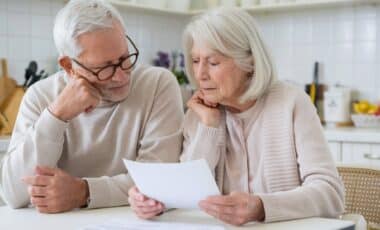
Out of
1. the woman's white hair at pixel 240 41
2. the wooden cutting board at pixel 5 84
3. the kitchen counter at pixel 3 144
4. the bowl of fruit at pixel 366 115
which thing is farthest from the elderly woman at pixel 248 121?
the bowl of fruit at pixel 366 115

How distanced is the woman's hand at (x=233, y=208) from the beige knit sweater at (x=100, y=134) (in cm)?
36

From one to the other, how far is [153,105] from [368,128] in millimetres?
1781

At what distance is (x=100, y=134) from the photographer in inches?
73.2

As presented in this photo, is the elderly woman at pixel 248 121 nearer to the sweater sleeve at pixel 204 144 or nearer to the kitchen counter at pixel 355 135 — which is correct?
the sweater sleeve at pixel 204 144

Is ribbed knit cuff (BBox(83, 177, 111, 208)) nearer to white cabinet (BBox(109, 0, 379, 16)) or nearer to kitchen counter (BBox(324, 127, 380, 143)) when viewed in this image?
kitchen counter (BBox(324, 127, 380, 143))

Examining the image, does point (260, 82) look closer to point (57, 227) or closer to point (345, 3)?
point (57, 227)

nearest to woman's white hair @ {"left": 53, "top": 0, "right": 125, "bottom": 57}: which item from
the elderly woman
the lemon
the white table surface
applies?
the elderly woman

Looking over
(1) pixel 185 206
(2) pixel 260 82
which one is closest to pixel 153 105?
(2) pixel 260 82

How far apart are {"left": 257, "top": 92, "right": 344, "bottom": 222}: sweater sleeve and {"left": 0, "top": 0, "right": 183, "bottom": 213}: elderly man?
1.17 ft

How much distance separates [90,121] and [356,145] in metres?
1.64

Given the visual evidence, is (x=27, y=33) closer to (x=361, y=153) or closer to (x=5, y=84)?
(x=5, y=84)

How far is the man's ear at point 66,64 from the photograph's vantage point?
1862 mm

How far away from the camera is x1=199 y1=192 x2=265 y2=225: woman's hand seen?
1.43 meters

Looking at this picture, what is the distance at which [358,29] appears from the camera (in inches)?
142
